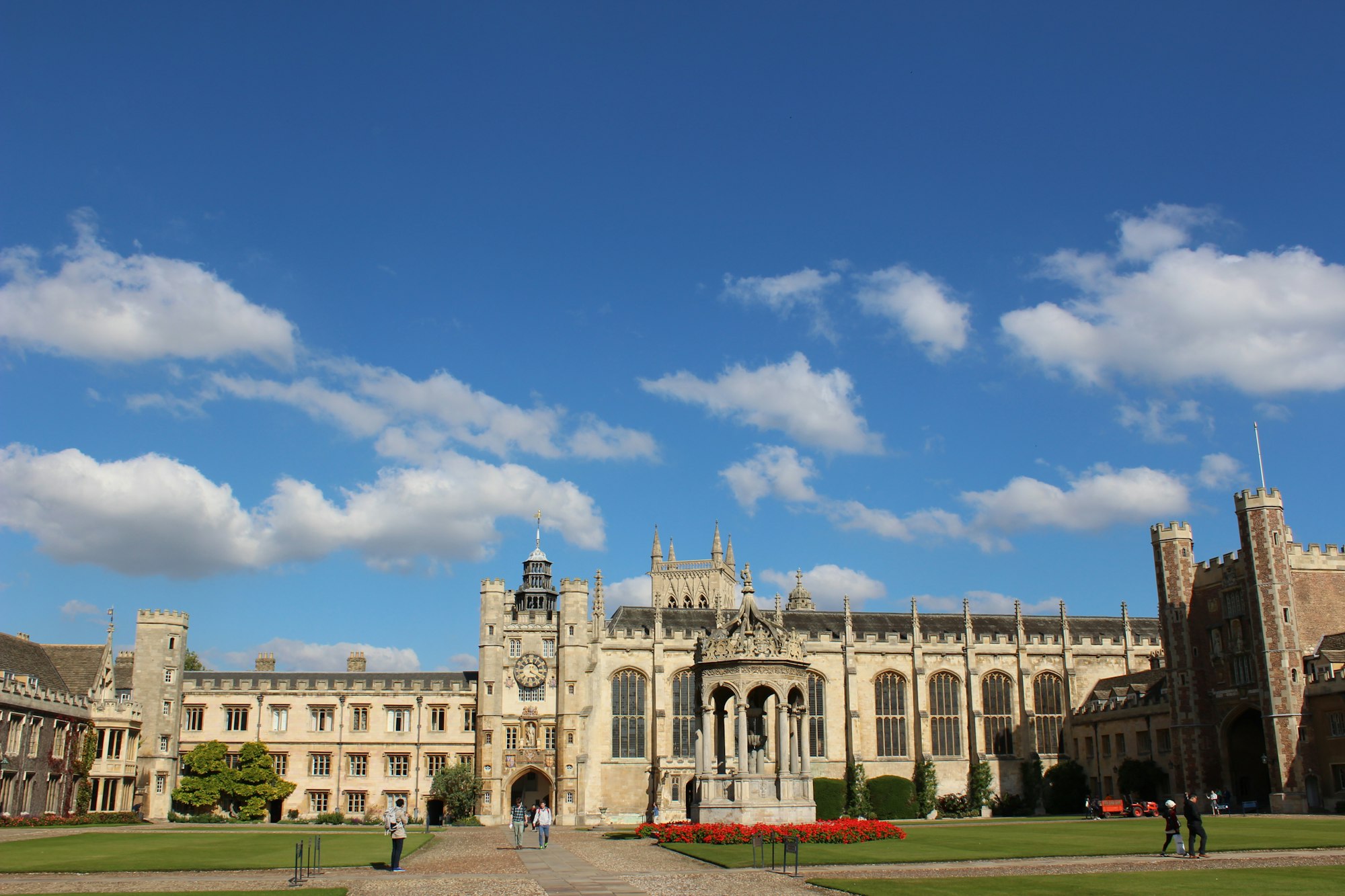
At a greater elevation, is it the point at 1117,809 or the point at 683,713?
the point at 683,713

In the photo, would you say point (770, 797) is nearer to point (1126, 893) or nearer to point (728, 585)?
point (1126, 893)

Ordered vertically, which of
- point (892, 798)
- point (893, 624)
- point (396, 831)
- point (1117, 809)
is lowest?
point (892, 798)

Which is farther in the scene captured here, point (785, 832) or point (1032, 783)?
point (1032, 783)

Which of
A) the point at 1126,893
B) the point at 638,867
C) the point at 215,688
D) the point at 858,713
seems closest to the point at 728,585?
the point at 858,713

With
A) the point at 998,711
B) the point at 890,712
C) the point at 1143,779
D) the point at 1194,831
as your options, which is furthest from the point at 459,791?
the point at 1194,831

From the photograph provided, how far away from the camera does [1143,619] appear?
77.2 m

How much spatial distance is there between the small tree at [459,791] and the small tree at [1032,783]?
3294cm

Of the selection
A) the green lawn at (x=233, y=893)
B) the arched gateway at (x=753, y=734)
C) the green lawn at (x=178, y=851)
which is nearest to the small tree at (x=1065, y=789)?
the arched gateway at (x=753, y=734)

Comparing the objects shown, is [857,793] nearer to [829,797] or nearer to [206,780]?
[829,797]

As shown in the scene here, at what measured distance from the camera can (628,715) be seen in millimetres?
68000

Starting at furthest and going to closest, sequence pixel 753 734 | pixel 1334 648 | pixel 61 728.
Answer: pixel 61 728 < pixel 1334 648 < pixel 753 734

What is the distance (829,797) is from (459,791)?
21.2 m

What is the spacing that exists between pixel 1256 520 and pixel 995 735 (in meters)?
23.2

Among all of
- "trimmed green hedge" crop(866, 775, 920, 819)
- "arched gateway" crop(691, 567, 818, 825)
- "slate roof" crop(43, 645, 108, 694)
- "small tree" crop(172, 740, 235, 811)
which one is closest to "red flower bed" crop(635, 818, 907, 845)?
"arched gateway" crop(691, 567, 818, 825)
